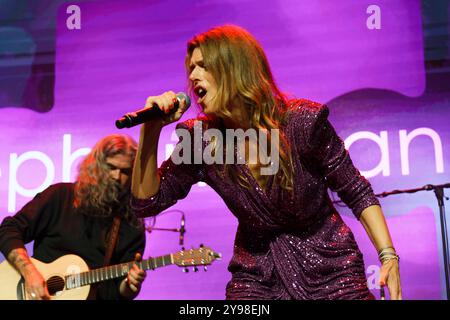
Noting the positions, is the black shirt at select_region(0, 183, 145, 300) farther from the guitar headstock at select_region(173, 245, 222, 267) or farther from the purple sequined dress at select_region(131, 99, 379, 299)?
the purple sequined dress at select_region(131, 99, 379, 299)

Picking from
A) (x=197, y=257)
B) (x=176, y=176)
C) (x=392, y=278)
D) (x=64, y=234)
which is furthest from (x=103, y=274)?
(x=392, y=278)

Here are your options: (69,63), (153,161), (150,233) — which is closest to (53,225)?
(150,233)

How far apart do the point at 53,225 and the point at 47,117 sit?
24.7 inches

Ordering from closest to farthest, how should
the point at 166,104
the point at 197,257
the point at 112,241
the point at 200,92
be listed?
the point at 166,104 < the point at 200,92 < the point at 197,257 < the point at 112,241

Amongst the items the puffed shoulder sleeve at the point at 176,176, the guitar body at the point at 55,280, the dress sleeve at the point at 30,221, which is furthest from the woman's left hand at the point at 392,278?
the dress sleeve at the point at 30,221

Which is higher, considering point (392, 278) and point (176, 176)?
point (176, 176)

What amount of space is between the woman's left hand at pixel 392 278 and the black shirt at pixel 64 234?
1659mm

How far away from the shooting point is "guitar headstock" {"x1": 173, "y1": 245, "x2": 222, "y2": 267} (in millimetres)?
2645

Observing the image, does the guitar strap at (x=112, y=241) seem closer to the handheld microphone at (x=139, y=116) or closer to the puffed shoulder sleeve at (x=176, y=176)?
the puffed shoulder sleeve at (x=176, y=176)

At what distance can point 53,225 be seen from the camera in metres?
3.21

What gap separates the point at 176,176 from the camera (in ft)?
6.43

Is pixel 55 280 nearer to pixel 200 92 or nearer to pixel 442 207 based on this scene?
pixel 200 92

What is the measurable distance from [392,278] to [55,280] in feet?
6.25

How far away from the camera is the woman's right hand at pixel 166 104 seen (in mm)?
1829
